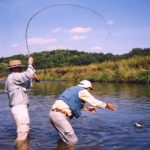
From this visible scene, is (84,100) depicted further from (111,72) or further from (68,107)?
(111,72)

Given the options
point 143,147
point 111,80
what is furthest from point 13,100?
point 111,80

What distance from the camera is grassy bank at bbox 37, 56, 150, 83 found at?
3308cm

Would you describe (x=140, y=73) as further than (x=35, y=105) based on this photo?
Yes

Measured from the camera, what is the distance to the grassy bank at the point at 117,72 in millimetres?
33075

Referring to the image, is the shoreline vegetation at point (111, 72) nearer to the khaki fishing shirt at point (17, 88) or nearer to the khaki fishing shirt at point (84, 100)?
the khaki fishing shirt at point (17, 88)

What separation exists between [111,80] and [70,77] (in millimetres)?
8840

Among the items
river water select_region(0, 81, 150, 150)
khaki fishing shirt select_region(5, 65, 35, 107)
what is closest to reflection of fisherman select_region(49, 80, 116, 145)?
river water select_region(0, 81, 150, 150)

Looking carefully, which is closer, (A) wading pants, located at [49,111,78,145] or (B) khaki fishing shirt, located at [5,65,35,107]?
(A) wading pants, located at [49,111,78,145]

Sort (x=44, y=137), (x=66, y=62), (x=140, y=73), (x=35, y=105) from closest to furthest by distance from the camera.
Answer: (x=44, y=137) → (x=35, y=105) → (x=140, y=73) → (x=66, y=62)

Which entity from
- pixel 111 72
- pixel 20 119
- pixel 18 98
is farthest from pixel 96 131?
pixel 111 72

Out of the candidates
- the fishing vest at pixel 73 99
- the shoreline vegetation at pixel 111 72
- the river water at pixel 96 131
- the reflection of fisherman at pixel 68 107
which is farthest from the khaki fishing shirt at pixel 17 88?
the shoreline vegetation at pixel 111 72

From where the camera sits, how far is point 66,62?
226ft

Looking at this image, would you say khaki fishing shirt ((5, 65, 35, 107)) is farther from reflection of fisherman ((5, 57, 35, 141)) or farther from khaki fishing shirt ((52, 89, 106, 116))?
khaki fishing shirt ((52, 89, 106, 116))

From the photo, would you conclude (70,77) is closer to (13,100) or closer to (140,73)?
(140,73)
